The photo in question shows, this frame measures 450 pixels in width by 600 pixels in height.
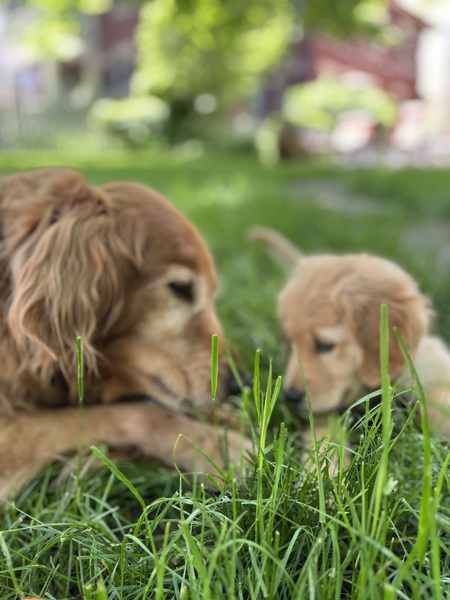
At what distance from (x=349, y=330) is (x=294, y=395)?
276 millimetres

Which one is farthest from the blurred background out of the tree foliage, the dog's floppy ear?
the dog's floppy ear

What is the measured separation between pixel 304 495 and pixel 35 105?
18437mm

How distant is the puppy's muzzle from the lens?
188cm

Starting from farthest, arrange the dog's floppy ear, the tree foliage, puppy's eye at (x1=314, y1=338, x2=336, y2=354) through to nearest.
A: the tree foliage < the dog's floppy ear < puppy's eye at (x1=314, y1=338, x2=336, y2=354)

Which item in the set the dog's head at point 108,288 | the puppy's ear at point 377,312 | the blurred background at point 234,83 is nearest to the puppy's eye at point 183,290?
the dog's head at point 108,288

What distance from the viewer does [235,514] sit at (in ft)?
3.02

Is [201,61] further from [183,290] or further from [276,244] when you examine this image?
[183,290]

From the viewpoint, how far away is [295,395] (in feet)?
6.16

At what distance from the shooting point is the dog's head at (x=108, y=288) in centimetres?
165

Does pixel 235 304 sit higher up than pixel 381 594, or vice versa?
pixel 381 594

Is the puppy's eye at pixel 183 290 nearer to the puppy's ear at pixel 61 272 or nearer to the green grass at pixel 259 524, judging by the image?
the puppy's ear at pixel 61 272

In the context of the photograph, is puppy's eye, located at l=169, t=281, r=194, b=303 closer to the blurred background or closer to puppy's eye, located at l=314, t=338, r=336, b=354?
puppy's eye, located at l=314, t=338, r=336, b=354

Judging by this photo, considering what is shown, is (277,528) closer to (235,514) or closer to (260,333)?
(235,514)

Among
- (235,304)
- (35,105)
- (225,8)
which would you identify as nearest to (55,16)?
(225,8)
